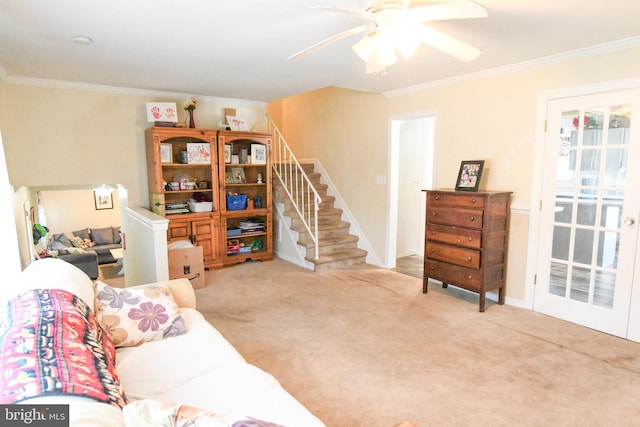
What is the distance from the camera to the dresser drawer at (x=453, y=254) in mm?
3518

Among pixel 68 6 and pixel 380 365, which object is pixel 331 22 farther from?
pixel 380 365

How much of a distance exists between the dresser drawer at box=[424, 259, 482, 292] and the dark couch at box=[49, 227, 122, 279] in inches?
→ 241

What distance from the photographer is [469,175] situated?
3775 millimetres

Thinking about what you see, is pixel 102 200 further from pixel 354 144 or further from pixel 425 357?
pixel 425 357

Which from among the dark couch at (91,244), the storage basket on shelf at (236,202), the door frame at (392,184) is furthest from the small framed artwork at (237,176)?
the dark couch at (91,244)

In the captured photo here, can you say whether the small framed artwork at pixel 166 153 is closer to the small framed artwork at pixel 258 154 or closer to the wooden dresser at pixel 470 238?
the small framed artwork at pixel 258 154

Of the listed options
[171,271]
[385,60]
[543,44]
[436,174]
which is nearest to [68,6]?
[385,60]

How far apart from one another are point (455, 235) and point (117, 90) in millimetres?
4236

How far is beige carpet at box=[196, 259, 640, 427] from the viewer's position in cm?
210

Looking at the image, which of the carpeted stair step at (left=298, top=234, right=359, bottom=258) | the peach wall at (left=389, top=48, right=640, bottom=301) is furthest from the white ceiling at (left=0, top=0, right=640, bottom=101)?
the carpeted stair step at (left=298, top=234, right=359, bottom=258)

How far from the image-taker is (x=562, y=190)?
10.8 feet

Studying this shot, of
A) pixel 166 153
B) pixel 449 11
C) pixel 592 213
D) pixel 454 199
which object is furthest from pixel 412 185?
pixel 449 11

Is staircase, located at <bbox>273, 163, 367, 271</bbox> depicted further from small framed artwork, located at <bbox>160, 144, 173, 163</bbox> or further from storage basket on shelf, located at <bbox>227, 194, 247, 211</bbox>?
small framed artwork, located at <bbox>160, 144, 173, 163</bbox>

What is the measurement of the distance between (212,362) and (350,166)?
13.4ft
